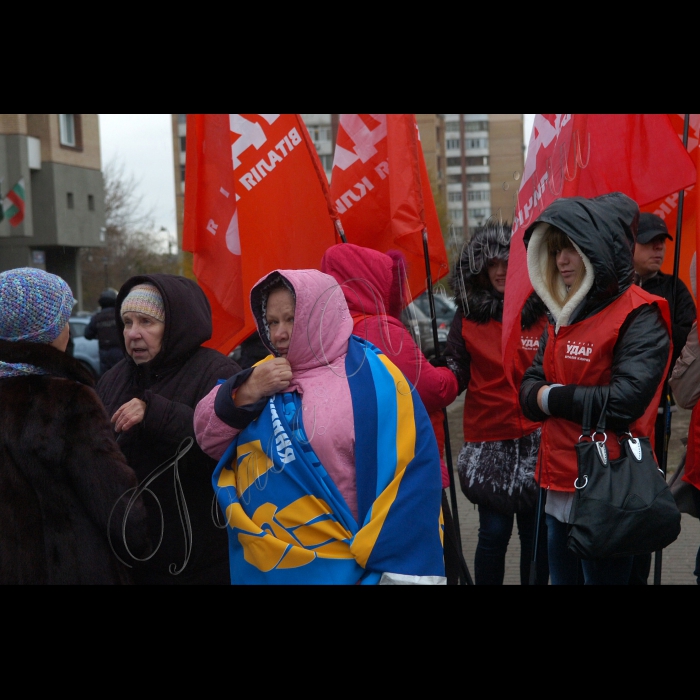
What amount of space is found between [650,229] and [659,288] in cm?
29

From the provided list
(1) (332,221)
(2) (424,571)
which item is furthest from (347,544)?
(1) (332,221)

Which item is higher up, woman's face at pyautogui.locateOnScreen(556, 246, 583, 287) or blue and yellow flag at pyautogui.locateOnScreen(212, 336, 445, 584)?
woman's face at pyautogui.locateOnScreen(556, 246, 583, 287)

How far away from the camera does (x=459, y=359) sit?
3.79 metres

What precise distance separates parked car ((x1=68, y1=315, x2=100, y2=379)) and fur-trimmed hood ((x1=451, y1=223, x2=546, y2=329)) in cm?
977

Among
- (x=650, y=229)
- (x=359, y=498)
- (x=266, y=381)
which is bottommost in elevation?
(x=359, y=498)

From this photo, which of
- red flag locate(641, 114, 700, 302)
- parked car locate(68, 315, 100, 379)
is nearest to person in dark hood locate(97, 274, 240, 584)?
red flag locate(641, 114, 700, 302)

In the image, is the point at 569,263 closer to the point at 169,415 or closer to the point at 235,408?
the point at 235,408

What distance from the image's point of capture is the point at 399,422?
2283 mm

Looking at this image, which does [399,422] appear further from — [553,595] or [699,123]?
[699,123]

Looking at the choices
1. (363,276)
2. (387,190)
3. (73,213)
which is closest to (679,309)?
(387,190)

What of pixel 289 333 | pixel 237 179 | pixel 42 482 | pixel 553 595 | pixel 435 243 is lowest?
pixel 553 595

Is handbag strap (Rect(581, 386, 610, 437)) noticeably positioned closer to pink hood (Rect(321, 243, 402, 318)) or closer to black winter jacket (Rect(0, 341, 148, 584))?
pink hood (Rect(321, 243, 402, 318))

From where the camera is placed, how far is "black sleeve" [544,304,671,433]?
2.64 metres

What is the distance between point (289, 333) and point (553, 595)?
0.99 m
